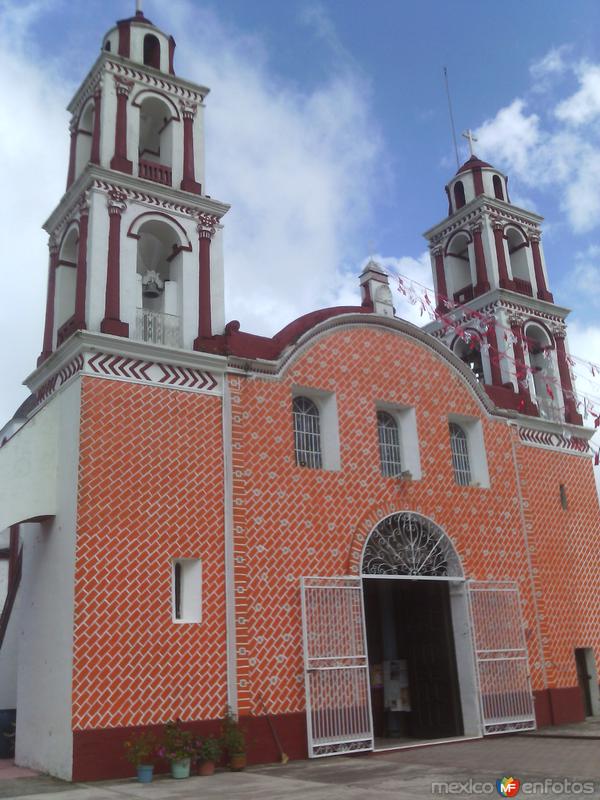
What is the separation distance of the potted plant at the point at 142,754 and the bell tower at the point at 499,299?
1022 centimetres

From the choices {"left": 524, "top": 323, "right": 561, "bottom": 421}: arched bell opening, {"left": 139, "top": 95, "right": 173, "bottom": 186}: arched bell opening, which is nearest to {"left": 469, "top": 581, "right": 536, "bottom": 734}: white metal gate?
{"left": 524, "top": 323, "right": 561, "bottom": 421}: arched bell opening

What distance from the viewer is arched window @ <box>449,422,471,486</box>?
1669 centimetres

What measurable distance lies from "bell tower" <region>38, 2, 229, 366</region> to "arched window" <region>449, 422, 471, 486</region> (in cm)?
564

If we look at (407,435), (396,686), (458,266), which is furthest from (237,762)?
(458,266)

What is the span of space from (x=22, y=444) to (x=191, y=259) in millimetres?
4384

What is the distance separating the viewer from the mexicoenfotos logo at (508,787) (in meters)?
8.64

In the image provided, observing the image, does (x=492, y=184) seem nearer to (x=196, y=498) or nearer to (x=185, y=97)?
(x=185, y=97)

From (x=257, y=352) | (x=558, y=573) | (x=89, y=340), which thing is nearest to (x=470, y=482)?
(x=558, y=573)

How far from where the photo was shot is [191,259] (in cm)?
1469

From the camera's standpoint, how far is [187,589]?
1249 cm

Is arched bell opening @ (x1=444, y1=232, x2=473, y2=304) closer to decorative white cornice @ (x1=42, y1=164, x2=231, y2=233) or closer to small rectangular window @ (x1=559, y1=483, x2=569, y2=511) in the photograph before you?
small rectangular window @ (x1=559, y1=483, x2=569, y2=511)

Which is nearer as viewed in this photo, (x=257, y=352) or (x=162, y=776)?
(x=162, y=776)

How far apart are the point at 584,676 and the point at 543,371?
22.8 feet

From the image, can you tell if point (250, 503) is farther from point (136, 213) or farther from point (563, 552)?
point (563, 552)
